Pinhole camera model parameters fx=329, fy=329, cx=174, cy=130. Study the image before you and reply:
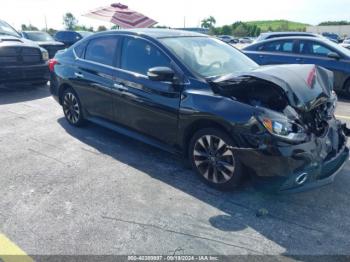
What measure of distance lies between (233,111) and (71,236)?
6.23ft

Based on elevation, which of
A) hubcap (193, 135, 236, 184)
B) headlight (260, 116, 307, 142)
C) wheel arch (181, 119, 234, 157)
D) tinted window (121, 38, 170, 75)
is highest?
tinted window (121, 38, 170, 75)

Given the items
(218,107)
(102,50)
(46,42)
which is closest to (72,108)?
(102,50)

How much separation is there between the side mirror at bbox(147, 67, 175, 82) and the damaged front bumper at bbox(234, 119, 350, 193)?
1.15 metres

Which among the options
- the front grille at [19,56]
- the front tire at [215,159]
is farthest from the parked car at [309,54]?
the front tire at [215,159]

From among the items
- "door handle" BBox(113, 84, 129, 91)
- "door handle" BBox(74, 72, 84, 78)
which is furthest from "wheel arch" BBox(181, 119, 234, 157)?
"door handle" BBox(74, 72, 84, 78)

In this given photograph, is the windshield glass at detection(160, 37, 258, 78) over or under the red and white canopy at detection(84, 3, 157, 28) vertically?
under

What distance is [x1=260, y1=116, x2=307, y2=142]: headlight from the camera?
305cm

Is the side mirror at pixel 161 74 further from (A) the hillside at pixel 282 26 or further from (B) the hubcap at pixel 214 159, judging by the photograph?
(A) the hillside at pixel 282 26

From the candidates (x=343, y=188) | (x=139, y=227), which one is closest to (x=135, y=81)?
(x=139, y=227)

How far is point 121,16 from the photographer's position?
40.2ft

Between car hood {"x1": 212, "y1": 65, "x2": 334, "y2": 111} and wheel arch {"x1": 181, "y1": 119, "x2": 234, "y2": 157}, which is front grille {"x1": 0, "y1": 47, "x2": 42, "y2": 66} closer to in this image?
wheel arch {"x1": 181, "y1": 119, "x2": 234, "y2": 157}

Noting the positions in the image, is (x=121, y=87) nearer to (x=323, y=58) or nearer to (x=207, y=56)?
(x=207, y=56)

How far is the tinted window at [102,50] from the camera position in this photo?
471 centimetres

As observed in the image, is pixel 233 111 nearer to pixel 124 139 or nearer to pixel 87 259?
pixel 87 259
